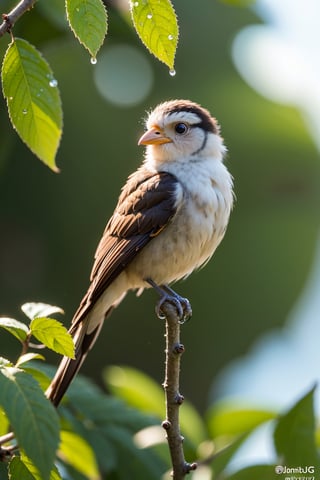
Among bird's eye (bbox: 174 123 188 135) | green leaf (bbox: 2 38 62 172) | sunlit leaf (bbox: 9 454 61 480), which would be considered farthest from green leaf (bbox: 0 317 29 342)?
bird's eye (bbox: 174 123 188 135)

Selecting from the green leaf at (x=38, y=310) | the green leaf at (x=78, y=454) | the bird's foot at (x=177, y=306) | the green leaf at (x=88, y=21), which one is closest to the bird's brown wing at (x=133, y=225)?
the bird's foot at (x=177, y=306)

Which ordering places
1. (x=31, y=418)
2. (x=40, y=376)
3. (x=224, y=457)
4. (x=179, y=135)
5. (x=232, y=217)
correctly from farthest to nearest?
(x=232, y=217)
(x=179, y=135)
(x=224, y=457)
(x=40, y=376)
(x=31, y=418)

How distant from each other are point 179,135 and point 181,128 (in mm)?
37

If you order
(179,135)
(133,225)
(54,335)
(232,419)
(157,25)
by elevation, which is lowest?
(232,419)

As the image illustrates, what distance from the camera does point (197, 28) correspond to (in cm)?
653

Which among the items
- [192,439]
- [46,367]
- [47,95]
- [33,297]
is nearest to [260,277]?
[33,297]

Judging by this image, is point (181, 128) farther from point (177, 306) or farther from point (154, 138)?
point (177, 306)

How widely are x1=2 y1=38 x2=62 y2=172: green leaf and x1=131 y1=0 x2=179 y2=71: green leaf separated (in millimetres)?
283

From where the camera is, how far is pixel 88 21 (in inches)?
104

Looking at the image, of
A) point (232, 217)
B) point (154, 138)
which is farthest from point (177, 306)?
point (232, 217)

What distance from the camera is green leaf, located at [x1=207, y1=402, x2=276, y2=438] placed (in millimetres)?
4133

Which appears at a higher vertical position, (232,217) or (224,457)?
(232,217)

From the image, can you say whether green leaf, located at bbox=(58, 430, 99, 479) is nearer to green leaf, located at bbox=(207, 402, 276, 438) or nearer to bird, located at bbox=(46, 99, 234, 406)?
bird, located at bbox=(46, 99, 234, 406)

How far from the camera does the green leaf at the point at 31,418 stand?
230 cm
